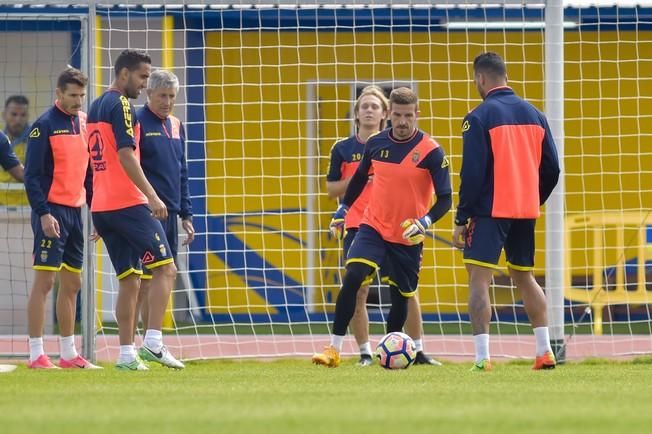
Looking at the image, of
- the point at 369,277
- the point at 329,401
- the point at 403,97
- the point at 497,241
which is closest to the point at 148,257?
the point at 369,277

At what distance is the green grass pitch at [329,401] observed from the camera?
5453 mm

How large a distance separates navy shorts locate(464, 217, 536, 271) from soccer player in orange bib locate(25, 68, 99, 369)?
2804 millimetres

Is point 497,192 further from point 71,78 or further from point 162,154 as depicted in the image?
point 71,78

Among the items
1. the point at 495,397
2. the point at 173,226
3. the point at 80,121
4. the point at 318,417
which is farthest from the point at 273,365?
the point at 318,417

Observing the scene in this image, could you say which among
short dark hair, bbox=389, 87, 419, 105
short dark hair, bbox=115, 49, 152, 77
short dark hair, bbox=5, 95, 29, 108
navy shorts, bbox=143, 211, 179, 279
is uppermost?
short dark hair, bbox=5, 95, 29, 108

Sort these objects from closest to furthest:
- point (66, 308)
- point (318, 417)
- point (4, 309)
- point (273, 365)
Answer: point (318, 417) → point (66, 308) → point (273, 365) → point (4, 309)

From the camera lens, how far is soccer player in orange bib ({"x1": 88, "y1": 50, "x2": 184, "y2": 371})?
366 inches

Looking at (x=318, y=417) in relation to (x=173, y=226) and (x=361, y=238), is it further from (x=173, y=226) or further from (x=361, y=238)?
(x=173, y=226)

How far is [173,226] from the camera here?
1035 cm

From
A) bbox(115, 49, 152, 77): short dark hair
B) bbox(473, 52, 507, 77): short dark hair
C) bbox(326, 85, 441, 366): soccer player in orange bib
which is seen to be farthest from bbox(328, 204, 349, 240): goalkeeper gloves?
bbox(115, 49, 152, 77): short dark hair

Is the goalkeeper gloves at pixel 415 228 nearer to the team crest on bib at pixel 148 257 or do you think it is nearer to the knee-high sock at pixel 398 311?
the knee-high sock at pixel 398 311

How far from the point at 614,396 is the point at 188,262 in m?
8.72

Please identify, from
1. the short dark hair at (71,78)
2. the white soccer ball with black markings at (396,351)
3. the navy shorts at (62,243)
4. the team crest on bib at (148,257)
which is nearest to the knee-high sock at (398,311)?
the white soccer ball with black markings at (396,351)

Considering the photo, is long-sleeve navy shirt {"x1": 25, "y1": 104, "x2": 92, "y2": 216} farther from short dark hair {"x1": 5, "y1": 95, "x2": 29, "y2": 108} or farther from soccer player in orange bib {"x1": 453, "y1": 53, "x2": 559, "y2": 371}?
short dark hair {"x1": 5, "y1": 95, "x2": 29, "y2": 108}
